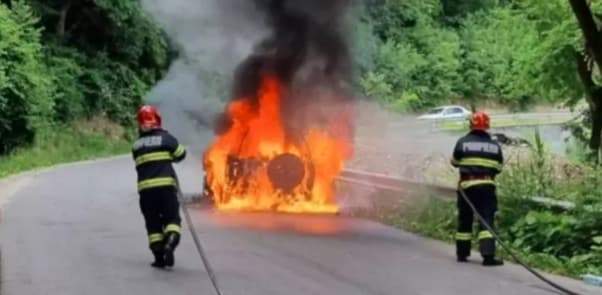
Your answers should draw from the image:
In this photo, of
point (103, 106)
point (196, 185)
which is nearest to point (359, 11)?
point (196, 185)

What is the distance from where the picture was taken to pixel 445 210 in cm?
1416

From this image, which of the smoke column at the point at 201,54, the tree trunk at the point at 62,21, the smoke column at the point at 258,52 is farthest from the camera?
the tree trunk at the point at 62,21

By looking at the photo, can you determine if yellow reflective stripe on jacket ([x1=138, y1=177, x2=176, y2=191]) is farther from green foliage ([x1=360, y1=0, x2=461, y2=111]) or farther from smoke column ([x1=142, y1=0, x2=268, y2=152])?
green foliage ([x1=360, y1=0, x2=461, y2=111])

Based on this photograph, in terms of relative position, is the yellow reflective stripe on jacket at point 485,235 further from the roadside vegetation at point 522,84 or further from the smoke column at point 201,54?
the smoke column at point 201,54

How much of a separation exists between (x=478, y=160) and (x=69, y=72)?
1307 inches

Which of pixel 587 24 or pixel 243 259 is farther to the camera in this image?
pixel 587 24

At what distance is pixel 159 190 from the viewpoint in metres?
10.8

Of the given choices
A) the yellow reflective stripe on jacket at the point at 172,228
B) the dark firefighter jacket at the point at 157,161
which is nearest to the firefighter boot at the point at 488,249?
the yellow reflective stripe on jacket at the point at 172,228

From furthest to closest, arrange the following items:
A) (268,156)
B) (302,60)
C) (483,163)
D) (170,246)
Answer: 1. (302,60)
2. (268,156)
3. (483,163)
4. (170,246)

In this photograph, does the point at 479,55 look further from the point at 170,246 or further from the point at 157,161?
the point at 170,246

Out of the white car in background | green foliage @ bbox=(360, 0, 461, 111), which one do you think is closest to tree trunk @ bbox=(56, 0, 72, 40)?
green foliage @ bbox=(360, 0, 461, 111)

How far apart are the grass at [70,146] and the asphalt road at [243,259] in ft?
48.0

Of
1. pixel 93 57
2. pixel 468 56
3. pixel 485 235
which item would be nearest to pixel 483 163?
pixel 485 235

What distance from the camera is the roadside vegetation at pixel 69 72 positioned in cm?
3300
